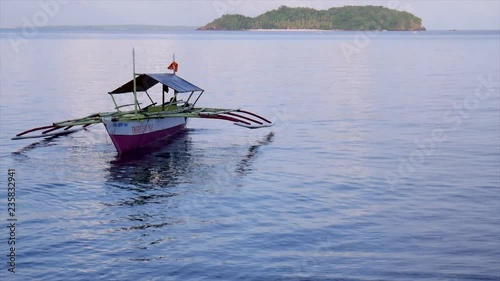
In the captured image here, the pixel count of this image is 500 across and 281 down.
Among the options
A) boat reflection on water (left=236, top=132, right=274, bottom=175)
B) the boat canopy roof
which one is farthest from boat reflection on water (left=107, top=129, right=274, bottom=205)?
the boat canopy roof

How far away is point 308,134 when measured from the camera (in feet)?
128

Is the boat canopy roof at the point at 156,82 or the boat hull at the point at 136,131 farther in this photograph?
the boat canopy roof at the point at 156,82

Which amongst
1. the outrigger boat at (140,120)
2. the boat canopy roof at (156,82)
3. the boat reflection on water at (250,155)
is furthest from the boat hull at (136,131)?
the boat reflection on water at (250,155)

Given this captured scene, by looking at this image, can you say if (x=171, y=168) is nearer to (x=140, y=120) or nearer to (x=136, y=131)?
(x=136, y=131)

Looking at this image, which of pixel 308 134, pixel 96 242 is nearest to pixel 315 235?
pixel 96 242

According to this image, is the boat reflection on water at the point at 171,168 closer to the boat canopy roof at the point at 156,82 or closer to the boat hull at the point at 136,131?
the boat hull at the point at 136,131

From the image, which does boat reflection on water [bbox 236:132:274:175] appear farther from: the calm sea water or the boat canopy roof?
the boat canopy roof

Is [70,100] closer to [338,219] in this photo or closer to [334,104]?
[334,104]

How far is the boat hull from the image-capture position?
1198 inches

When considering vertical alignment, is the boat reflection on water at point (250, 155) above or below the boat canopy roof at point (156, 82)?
below

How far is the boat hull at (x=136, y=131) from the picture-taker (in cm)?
3044

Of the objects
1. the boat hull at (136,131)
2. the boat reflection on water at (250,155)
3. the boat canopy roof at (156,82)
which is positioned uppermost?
the boat canopy roof at (156,82)

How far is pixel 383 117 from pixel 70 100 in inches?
1035

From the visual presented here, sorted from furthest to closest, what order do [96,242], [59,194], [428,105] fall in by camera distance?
[428,105], [59,194], [96,242]
